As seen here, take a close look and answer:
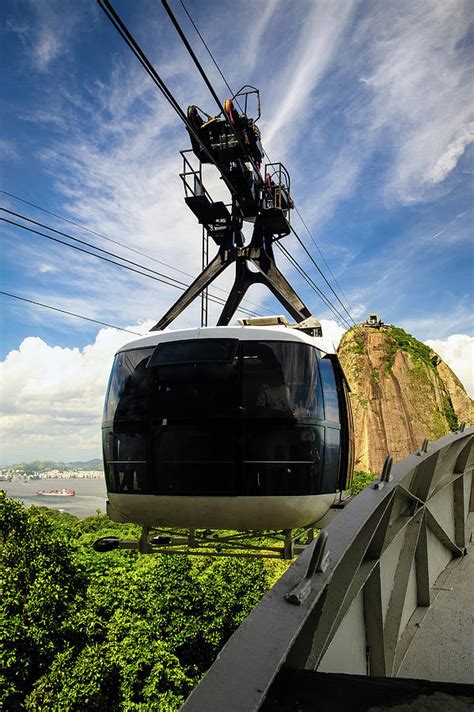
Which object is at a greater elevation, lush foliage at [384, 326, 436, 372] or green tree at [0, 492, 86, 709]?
lush foliage at [384, 326, 436, 372]

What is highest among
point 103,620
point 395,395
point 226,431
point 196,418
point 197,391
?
point 395,395

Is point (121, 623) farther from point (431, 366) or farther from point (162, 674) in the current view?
point (431, 366)

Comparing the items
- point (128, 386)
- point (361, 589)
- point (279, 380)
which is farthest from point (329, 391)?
point (361, 589)

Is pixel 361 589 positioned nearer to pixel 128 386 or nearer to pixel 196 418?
pixel 196 418

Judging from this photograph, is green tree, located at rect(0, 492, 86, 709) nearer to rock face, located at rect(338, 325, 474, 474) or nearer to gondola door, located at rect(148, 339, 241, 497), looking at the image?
rock face, located at rect(338, 325, 474, 474)

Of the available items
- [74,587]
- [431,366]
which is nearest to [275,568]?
[74,587]

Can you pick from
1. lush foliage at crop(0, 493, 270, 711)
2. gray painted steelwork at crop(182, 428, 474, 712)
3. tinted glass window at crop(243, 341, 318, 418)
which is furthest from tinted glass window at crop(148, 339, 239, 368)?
lush foliage at crop(0, 493, 270, 711)

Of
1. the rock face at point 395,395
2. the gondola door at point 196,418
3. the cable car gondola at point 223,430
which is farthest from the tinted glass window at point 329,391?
the rock face at point 395,395

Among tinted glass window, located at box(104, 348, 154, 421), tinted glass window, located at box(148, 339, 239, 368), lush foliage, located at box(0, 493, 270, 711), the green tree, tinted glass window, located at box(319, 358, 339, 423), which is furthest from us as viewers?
the green tree
